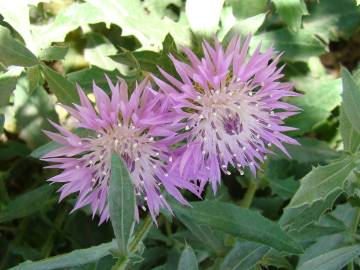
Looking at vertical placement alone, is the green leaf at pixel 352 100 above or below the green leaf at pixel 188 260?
above

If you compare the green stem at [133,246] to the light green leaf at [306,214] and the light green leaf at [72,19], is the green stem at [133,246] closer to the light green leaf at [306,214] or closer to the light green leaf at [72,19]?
the light green leaf at [306,214]

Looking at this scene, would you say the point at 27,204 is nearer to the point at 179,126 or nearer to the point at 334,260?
the point at 179,126

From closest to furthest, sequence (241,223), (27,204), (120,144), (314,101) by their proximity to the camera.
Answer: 1. (120,144)
2. (241,223)
3. (27,204)
4. (314,101)

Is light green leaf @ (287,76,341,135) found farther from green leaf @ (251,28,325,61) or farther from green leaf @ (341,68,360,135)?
green leaf @ (341,68,360,135)

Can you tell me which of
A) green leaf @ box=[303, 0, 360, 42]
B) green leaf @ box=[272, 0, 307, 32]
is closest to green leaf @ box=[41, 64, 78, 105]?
green leaf @ box=[272, 0, 307, 32]

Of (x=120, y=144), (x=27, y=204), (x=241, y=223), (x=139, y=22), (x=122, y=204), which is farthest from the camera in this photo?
(x=27, y=204)

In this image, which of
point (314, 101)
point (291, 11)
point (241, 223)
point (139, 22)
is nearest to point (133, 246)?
point (241, 223)

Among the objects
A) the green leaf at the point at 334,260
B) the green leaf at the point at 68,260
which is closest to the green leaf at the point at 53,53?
the green leaf at the point at 68,260
